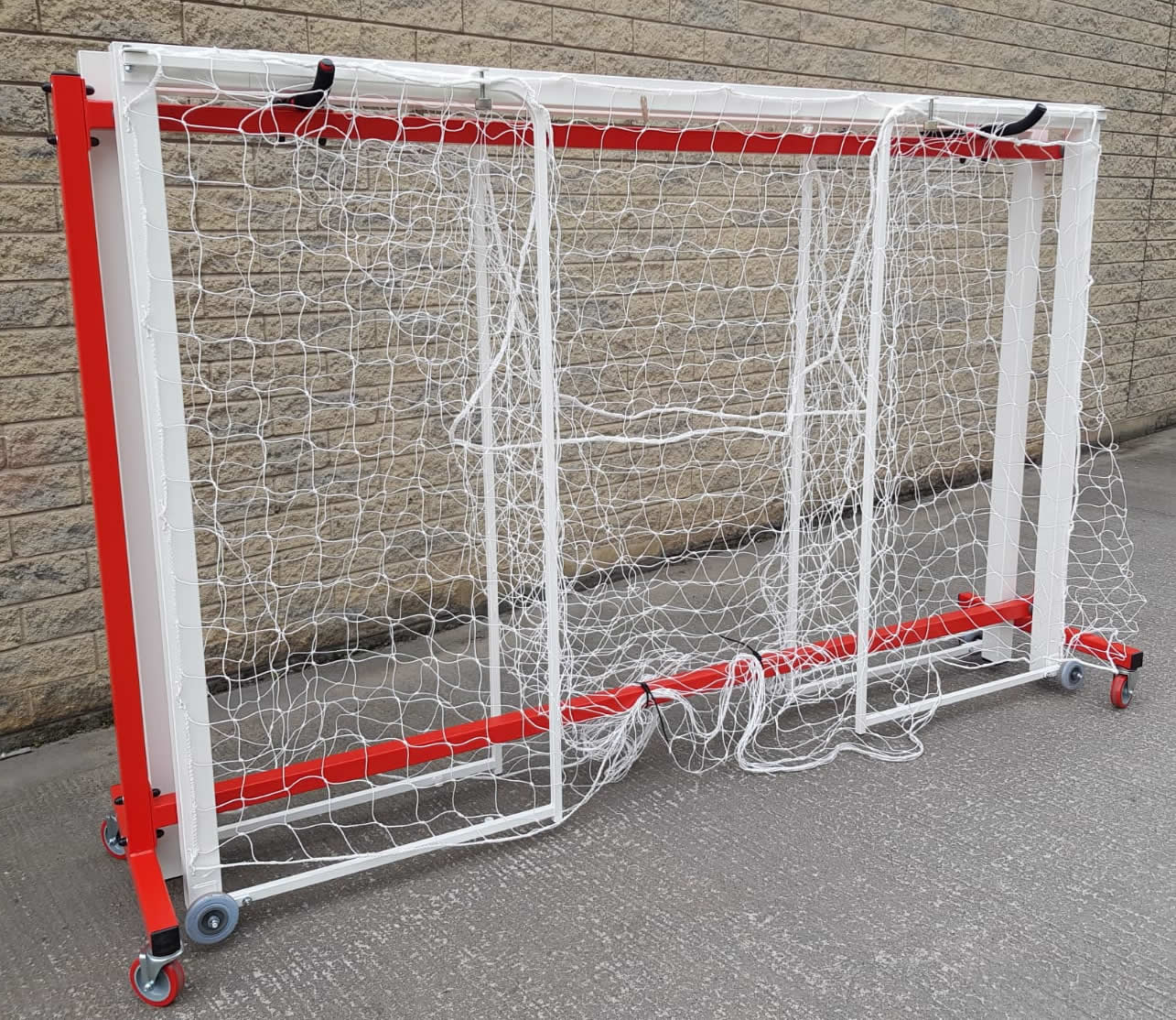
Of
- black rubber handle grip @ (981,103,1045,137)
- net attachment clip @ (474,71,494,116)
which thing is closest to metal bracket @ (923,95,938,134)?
black rubber handle grip @ (981,103,1045,137)

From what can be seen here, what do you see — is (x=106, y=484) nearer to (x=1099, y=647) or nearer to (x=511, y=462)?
(x=511, y=462)

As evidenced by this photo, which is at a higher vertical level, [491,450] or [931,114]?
[931,114]

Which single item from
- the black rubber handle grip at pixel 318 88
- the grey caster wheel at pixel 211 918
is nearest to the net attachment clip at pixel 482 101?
the black rubber handle grip at pixel 318 88

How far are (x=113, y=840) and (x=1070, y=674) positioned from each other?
2.79 metres

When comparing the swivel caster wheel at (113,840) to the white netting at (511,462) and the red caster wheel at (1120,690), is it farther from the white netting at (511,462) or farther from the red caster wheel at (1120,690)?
the red caster wheel at (1120,690)

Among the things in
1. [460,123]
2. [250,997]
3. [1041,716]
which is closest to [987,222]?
[1041,716]

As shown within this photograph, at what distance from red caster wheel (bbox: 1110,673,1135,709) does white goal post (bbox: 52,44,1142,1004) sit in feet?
0.46

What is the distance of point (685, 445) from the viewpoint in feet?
15.8

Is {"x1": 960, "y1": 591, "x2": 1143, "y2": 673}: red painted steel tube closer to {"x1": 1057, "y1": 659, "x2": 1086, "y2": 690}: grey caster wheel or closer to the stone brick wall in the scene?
{"x1": 1057, "y1": 659, "x2": 1086, "y2": 690}: grey caster wheel

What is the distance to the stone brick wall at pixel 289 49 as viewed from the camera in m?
3.05

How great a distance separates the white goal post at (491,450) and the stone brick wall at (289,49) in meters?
0.35

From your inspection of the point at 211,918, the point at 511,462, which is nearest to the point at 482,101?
the point at 511,462

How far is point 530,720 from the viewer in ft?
9.30

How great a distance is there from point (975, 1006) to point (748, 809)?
83 cm
